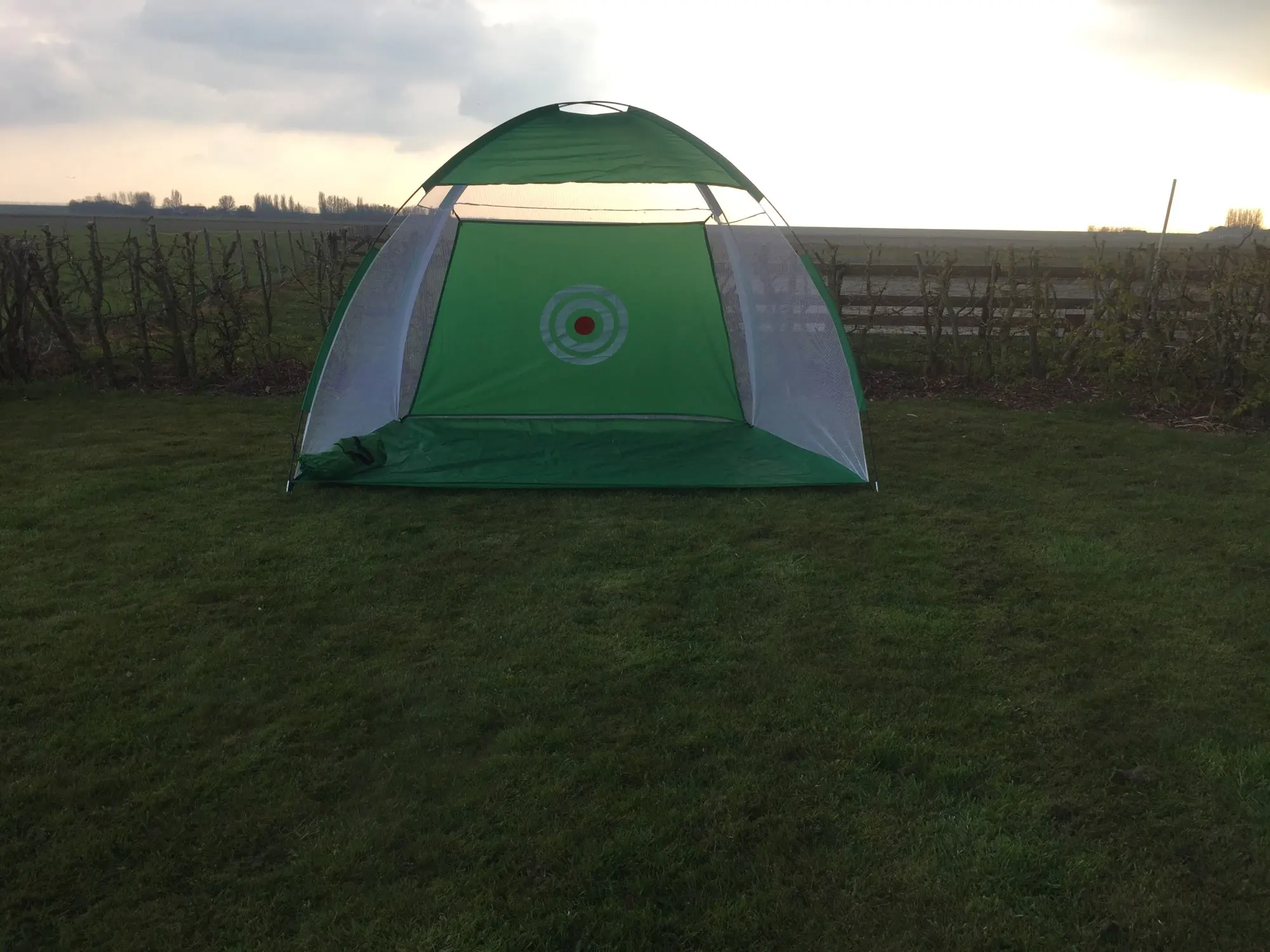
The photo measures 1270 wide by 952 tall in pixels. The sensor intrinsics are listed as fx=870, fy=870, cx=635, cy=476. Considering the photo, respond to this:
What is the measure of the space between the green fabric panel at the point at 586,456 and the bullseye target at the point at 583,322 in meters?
0.50

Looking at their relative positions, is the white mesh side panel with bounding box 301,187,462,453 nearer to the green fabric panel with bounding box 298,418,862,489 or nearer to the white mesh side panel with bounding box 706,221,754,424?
the green fabric panel with bounding box 298,418,862,489

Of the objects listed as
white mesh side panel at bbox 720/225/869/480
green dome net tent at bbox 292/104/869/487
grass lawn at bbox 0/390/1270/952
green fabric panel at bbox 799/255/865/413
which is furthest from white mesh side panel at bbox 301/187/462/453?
green fabric panel at bbox 799/255/865/413

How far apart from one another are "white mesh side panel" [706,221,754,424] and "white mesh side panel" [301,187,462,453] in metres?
1.73

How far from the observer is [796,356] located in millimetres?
5355

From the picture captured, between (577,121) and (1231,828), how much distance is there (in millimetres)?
4592

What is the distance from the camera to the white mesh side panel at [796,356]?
16.8ft

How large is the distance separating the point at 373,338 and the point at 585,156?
168 centimetres

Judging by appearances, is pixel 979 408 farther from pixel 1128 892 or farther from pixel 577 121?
pixel 1128 892

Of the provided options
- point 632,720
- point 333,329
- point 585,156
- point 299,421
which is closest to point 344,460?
point 299,421

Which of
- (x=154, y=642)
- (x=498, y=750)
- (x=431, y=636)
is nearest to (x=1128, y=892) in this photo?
(x=498, y=750)

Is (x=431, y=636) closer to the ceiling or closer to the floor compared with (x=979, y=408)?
closer to the floor

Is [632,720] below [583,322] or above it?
below

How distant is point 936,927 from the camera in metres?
2.00

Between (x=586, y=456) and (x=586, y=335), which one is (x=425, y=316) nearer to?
(x=586, y=335)
